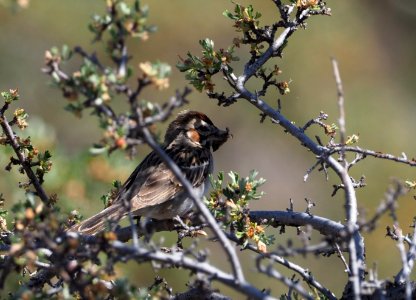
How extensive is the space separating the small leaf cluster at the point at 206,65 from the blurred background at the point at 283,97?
4.92 metres

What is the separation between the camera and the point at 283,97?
11008mm

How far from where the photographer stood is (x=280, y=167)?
1169cm

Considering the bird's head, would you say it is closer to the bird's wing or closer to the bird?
the bird

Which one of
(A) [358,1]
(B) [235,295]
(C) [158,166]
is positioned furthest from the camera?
(A) [358,1]

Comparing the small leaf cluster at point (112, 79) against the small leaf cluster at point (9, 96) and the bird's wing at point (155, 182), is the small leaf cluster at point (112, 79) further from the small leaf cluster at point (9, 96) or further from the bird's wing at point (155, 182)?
the bird's wing at point (155, 182)

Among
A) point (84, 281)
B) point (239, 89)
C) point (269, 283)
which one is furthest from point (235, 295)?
point (84, 281)

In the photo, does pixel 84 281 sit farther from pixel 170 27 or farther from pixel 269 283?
pixel 170 27

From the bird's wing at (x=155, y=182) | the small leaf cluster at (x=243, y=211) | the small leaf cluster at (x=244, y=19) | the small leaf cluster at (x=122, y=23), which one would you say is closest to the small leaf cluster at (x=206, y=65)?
the small leaf cluster at (x=244, y=19)

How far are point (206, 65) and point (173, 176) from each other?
169 cm

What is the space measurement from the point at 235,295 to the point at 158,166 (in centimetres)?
337

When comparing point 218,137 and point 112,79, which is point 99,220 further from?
point 112,79

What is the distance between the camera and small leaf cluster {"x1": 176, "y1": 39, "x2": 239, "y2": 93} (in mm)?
4142

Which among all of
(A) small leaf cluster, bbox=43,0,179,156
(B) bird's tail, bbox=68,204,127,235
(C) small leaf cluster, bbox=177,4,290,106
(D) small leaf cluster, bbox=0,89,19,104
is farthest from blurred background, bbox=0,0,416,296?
(A) small leaf cluster, bbox=43,0,179,156

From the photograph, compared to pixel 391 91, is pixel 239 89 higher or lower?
lower
